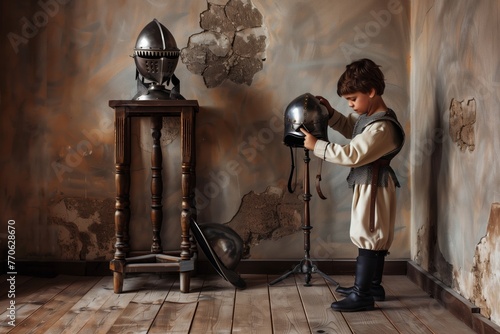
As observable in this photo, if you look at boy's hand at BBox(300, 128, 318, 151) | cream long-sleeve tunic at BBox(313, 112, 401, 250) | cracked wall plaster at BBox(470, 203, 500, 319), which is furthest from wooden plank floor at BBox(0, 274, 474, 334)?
boy's hand at BBox(300, 128, 318, 151)

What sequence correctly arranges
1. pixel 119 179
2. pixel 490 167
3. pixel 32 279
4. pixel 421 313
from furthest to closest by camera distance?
1. pixel 32 279
2. pixel 119 179
3. pixel 421 313
4. pixel 490 167

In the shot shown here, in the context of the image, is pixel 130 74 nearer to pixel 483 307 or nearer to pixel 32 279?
pixel 32 279

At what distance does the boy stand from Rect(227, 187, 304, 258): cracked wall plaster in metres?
0.81

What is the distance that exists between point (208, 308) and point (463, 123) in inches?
60.9

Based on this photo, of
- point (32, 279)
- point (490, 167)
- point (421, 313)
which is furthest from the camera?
point (32, 279)

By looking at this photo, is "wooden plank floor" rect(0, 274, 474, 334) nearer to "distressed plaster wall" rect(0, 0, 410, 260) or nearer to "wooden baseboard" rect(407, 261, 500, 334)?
"wooden baseboard" rect(407, 261, 500, 334)

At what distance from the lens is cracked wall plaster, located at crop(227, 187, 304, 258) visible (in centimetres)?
386

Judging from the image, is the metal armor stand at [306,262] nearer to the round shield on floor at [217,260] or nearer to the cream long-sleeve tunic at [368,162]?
the round shield on floor at [217,260]

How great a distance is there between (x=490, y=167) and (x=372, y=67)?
848mm

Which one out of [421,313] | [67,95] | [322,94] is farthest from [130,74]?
[421,313]

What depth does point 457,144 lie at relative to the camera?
115 inches

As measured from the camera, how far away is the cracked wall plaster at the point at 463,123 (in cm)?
275

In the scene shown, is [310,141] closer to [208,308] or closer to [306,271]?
[306,271]

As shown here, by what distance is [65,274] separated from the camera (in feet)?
12.5
